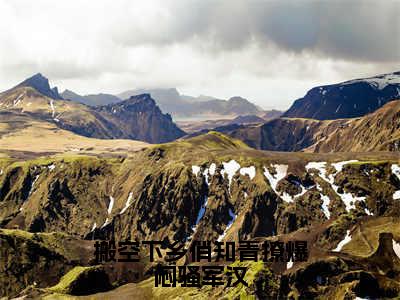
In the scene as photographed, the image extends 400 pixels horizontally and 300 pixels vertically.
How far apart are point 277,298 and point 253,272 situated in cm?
1323

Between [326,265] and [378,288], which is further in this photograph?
[326,265]

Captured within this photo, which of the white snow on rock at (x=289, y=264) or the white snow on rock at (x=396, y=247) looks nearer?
the white snow on rock at (x=289, y=264)

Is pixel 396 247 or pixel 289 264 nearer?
pixel 289 264

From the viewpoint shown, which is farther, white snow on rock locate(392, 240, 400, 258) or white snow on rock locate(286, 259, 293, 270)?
white snow on rock locate(392, 240, 400, 258)

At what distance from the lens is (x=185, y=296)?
15788 centimetres


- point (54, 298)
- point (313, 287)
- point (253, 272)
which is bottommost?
point (54, 298)

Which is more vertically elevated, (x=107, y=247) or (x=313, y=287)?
(x=107, y=247)

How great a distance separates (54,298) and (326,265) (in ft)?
378

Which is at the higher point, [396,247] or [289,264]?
[396,247]

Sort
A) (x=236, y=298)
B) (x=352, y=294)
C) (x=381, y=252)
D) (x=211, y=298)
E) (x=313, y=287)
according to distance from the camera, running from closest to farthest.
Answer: (x=236, y=298)
(x=211, y=298)
(x=352, y=294)
(x=313, y=287)
(x=381, y=252)

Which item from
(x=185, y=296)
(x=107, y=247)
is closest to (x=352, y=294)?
(x=185, y=296)

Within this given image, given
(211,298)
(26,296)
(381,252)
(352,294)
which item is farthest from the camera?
(26,296)

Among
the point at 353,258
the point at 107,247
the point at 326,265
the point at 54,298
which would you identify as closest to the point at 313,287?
the point at 326,265

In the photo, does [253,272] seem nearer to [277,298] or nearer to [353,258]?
[277,298]
